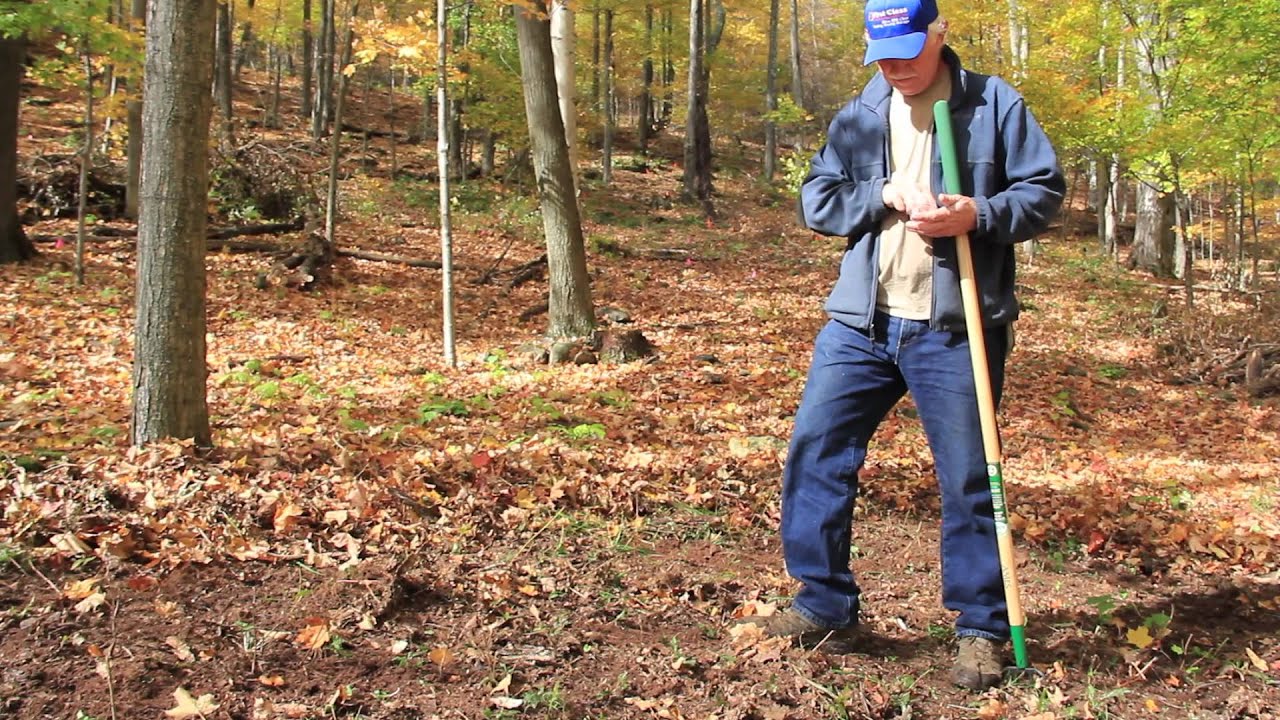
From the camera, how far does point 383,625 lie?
2971mm

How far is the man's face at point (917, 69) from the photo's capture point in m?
2.63

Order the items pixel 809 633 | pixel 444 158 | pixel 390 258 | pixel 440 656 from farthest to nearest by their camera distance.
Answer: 1. pixel 390 258
2. pixel 444 158
3. pixel 809 633
4. pixel 440 656

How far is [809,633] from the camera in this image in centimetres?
290

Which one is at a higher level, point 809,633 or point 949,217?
point 949,217

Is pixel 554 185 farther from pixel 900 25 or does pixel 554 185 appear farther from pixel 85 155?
pixel 900 25

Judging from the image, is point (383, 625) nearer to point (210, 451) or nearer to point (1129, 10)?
point (210, 451)

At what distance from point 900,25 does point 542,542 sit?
8.47ft

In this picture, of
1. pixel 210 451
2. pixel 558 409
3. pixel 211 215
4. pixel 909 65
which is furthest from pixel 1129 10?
pixel 211 215

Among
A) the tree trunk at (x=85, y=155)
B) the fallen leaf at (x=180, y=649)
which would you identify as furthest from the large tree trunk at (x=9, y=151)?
the fallen leaf at (x=180, y=649)

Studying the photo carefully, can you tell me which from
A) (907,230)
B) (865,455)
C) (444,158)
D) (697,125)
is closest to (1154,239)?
(697,125)

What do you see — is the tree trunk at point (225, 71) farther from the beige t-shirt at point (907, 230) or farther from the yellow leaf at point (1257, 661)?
the yellow leaf at point (1257, 661)

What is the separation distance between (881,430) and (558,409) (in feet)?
8.86

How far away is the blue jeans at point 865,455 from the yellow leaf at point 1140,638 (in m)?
0.69

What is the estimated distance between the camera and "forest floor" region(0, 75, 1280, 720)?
264cm
